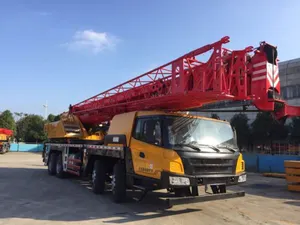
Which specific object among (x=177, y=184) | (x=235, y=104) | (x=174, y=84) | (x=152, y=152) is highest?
(x=174, y=84)

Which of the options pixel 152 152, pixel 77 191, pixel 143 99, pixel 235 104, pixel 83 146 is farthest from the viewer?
pixel 83 146

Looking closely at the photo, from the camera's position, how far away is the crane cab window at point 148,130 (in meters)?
7.47

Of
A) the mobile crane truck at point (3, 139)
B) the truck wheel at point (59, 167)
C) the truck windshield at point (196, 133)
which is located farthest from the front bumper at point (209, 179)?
the mobile crane truck at point (3, 139)

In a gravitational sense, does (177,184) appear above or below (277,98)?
below

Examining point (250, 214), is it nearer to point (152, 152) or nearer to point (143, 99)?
point (152, 152)

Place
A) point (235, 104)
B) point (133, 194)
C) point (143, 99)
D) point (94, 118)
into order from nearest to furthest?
point (235, 104), point (143, 99), point (133, 194), point (94, 118)

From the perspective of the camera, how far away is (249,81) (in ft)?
23.6

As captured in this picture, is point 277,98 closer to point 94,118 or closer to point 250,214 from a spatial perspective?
point 250,214

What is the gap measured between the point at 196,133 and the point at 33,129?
64.0m

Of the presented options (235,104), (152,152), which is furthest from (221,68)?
(152,152)

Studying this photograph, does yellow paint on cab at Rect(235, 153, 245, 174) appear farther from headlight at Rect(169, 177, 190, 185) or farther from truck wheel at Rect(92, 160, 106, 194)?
truck wheel at Rect(92, 160, 106, 194)

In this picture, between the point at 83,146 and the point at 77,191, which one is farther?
the point at 83,146

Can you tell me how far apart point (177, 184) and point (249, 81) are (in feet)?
9.65

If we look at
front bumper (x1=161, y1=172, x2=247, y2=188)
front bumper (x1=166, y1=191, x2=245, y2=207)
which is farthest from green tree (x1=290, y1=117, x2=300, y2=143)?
front bumper (x1=166, y1=191, x2=245, y2=207)
